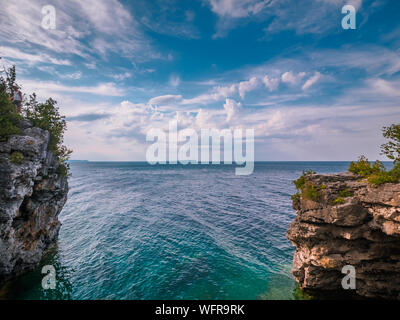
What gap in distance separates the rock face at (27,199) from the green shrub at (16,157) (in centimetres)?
12

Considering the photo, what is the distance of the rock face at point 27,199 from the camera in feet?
62.4

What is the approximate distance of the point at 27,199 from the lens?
23.5m

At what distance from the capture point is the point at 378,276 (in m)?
17.2

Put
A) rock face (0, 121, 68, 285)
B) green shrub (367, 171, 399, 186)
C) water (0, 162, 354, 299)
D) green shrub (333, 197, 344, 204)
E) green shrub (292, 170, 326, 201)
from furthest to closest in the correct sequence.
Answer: water (0, 162, 354, 299) < rock face (0, 121, 68, 285) < green shrub (292, 170, 326, 201) < green shrub (333, 197, 344, 204) < green shrub (367, 171, 399, 186)

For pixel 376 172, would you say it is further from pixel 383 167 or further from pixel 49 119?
pixel 49 119

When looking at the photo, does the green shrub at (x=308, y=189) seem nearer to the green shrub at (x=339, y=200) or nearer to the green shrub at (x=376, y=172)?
the green shrub at (x=339, y=200)

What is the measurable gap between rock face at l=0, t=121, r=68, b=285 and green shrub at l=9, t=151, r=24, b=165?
121 millimetres

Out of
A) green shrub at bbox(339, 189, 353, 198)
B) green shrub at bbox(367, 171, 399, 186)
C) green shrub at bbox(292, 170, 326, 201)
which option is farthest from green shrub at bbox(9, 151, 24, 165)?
green shrub at bbox(367, 171, 399, 186)

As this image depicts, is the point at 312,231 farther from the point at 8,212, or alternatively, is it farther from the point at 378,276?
the point at 8,212

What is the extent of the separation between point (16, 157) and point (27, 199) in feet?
22.0

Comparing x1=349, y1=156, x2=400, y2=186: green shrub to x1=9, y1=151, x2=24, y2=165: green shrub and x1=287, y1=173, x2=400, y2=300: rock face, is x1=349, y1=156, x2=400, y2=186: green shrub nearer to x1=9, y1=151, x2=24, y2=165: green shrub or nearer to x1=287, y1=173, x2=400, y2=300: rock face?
x1=287, y1=173, x2=400, y2=300: rock face

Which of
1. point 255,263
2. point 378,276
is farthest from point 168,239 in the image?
point 378,276

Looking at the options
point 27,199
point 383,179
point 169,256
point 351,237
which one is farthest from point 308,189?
point 27,199

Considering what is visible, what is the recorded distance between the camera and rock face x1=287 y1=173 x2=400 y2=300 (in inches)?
591
